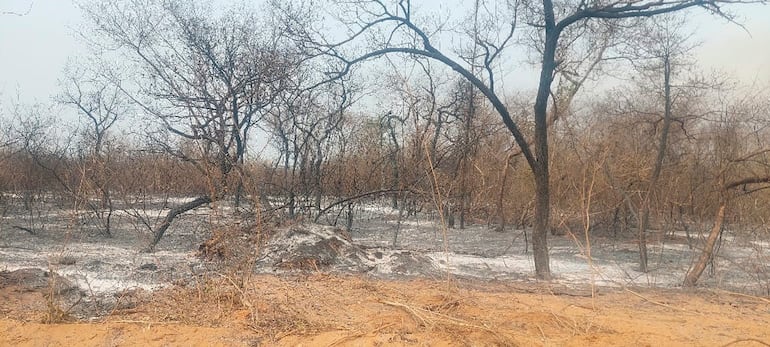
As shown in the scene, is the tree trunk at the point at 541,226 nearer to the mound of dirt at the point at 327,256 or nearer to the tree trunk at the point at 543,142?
the tree trunk at the point at 543,142

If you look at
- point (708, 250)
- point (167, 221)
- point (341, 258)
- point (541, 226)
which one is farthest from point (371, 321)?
point (167, 221)

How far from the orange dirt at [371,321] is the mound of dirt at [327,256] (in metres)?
2.53

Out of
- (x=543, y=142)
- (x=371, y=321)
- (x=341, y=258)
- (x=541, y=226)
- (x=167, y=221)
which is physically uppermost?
(x=543, y=142)

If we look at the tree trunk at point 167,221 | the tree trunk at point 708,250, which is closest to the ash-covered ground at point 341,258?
the tree trunk at point 167,221

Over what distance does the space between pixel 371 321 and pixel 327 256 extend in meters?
5.01

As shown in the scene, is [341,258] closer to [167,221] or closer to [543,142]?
[167,221]

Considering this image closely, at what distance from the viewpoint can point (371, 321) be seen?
5.65m

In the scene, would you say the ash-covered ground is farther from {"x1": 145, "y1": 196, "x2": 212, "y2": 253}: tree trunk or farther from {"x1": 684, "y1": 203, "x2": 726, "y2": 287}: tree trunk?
{"x1": 684, "y1": 203, "x2": 726, "y2": 287}: tree trunk

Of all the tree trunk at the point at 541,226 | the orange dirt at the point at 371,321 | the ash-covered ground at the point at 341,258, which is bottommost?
the orange dirt at the point at 371,321

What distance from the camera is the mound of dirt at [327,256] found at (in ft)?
33.0

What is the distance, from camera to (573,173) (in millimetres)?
16000

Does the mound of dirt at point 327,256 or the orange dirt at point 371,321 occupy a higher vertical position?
the mound of dirt at point 327,256

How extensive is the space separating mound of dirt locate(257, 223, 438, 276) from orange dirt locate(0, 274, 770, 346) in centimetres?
253

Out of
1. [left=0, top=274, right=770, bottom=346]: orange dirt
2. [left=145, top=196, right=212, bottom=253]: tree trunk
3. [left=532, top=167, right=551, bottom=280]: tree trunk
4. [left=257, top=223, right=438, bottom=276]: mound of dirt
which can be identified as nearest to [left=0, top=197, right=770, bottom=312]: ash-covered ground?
[left=257, top=223, right=438, bottom=276]: mound of dirt
